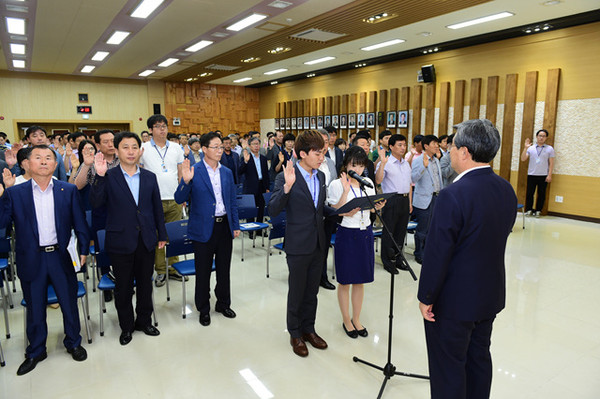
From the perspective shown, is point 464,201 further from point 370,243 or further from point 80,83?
point 80,83

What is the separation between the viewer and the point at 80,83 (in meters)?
14.6

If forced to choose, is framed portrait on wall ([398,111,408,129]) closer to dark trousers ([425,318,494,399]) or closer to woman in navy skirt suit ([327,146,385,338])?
woman in navy skirt suit ([327,146,385,338])

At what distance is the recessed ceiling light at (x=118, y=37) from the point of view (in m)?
8.42

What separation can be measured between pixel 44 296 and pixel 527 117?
956 cm

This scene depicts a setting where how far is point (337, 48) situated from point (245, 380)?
29.9 ft

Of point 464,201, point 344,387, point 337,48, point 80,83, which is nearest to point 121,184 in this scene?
point 344,387

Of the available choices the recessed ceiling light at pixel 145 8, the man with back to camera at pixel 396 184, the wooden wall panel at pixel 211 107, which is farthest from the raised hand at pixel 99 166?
the wooden wall panel at pixel 211 107

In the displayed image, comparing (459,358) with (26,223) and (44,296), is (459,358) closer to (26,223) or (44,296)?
(44,296)

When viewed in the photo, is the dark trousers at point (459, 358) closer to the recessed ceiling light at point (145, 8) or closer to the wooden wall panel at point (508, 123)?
the recessed ceiling light at point (145, 8)

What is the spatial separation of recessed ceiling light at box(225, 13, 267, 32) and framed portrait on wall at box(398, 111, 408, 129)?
5425mm

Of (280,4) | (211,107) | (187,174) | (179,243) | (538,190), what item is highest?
(280,4)

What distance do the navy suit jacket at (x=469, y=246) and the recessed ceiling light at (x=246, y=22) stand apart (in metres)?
6.53

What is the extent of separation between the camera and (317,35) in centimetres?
862

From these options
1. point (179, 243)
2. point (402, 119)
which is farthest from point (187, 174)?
point (402, 119)
